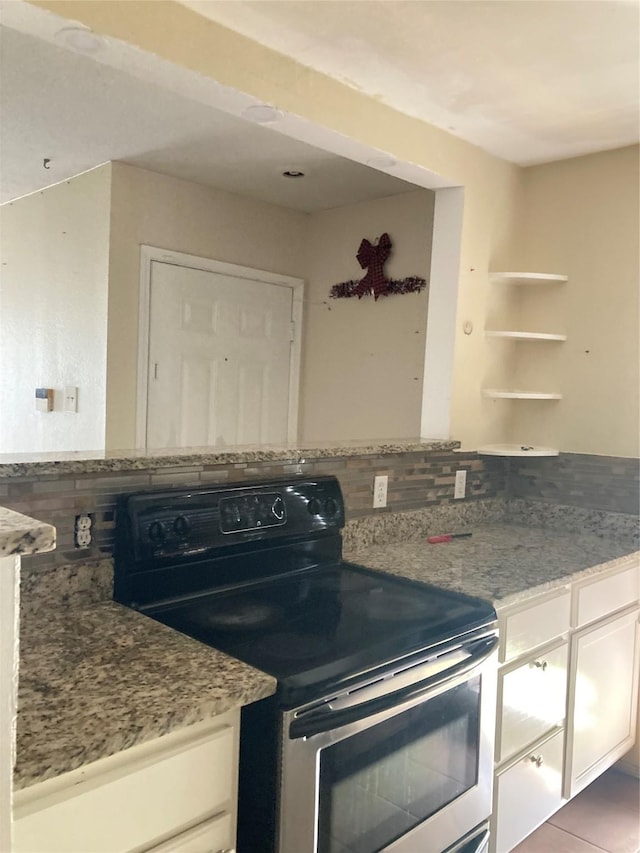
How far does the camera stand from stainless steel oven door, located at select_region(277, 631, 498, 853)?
1.23m

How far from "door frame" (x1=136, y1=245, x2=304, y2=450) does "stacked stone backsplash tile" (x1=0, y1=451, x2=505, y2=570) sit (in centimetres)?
129

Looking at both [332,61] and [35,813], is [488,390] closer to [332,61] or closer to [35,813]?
[332,61]

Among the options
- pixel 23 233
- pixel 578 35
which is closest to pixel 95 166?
pixel 23 233

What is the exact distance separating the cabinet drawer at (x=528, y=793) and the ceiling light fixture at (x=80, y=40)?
2019 millimetres

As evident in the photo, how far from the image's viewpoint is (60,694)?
1123 mm

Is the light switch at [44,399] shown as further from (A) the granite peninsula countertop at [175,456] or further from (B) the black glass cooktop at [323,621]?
(B) the black glass cooktop at [323,621]

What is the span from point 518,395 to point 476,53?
1.19 meters

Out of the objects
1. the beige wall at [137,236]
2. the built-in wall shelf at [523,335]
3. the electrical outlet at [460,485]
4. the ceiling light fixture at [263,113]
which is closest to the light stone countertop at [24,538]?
the ceiling light fixture at [263,113]

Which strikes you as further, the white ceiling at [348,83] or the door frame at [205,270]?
the door frame at [205,270]

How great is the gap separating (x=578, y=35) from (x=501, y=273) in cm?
99

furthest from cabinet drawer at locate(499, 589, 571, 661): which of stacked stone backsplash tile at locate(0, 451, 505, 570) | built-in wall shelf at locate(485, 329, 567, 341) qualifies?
built-in wall shelf at locate(485, 329, 567, 341)

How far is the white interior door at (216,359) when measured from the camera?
125 inches

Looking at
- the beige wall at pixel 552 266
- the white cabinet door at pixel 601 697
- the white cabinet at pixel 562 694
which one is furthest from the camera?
the beige wall at pixel 552 266

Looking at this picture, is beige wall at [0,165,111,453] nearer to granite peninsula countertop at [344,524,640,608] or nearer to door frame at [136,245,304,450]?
door frame at [136,245,304,450]
